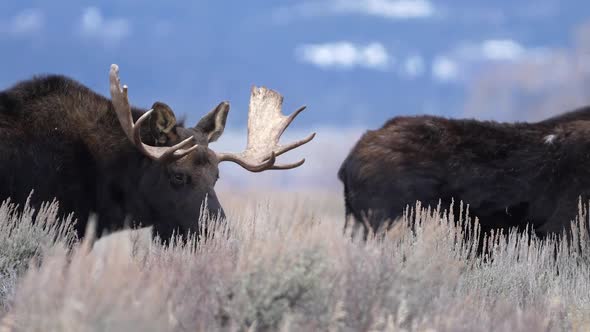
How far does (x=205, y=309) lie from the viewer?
4547mm

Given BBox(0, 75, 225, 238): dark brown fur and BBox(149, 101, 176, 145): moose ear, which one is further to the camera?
BBox(149, 101, 176, 145): moose ear

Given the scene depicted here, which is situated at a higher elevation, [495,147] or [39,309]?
[495,147]

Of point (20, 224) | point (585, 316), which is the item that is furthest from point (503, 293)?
point (20, 224)

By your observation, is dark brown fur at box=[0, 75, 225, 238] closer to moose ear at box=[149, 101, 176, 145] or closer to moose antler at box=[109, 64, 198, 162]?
moose ear at box=[149, 101, 176, 145]

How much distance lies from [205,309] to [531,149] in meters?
5.88

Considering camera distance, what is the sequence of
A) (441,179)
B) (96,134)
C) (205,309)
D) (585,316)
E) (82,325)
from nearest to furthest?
(82,325) < (205,309) < (585,316) < (96,134) < (441,179)

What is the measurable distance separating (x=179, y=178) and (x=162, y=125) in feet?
1.76

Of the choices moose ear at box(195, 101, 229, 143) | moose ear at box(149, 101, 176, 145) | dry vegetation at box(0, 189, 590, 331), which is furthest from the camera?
moose ear at box(195, 101, 229, 143)

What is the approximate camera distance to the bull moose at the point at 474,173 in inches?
360

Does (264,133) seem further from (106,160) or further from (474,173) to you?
(474,173)

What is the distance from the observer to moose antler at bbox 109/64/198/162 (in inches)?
299

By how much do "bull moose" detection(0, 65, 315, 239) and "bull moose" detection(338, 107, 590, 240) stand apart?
147 cm

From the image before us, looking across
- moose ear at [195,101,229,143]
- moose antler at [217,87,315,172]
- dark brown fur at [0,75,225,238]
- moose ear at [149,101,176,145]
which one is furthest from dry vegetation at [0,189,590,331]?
moose antler at [217,87,315,172]

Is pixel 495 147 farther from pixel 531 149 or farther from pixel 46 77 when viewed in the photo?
pixel 46 77
